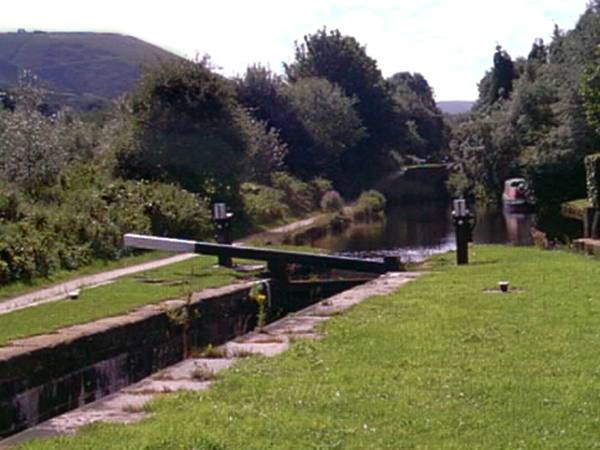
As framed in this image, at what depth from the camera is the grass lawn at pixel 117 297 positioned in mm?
13461

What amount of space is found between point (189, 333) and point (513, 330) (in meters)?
6.21

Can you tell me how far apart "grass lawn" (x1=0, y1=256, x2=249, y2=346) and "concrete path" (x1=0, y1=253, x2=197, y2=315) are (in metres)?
0.45

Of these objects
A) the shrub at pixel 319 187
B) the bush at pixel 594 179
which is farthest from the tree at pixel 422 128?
the bush at pixel 594 179

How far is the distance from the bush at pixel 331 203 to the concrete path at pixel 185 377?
117ft

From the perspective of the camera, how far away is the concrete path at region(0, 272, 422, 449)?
7527 millimetres

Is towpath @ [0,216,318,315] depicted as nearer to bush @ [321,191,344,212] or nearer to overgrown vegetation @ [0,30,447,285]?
overgrown vegetation @ [0,30,447,285]

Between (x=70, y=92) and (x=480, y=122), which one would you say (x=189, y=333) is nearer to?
(x=480, y=122)

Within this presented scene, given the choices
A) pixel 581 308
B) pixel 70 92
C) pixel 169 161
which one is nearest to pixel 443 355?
pixel 581 308

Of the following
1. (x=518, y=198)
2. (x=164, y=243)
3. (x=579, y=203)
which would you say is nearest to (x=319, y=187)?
(x=518, y=198)

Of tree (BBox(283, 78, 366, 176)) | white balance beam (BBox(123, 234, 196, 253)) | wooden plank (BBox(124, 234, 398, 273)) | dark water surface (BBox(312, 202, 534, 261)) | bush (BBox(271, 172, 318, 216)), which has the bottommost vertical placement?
dark water surface (BBox(312, 202, 534, 261))

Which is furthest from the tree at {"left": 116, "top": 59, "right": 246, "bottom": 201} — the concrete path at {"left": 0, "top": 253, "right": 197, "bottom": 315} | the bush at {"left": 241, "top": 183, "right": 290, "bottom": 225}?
the concrete path at {"left": 0, "top": 253, "right": 197, "bottom": 315}

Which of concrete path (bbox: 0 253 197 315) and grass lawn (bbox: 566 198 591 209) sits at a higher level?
grass lawn (bbox: 566 198 591 209)

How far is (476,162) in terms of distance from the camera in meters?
60.1

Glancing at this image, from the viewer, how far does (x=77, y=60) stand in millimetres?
152125
